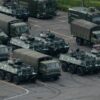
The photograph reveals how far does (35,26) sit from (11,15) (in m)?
3.71

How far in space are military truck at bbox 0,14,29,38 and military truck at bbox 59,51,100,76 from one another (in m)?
14.6

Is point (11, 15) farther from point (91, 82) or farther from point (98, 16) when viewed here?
point (91, 82)

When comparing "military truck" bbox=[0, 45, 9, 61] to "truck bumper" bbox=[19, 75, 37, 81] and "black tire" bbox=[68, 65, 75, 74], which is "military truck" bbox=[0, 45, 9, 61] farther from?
"black tire" bbox=[68, 65, 75, 74]

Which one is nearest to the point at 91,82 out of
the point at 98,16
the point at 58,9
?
the point at 98,16

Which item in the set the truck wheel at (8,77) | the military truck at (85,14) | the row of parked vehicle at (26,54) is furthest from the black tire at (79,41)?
the truck wheel at (8,77)

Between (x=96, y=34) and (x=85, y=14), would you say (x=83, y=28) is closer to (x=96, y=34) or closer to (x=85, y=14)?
(x=96, y=34)

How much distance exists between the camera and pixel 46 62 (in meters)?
71.6

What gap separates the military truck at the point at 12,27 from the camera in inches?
3497

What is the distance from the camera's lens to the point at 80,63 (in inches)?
2886

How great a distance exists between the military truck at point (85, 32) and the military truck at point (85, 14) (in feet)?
18.4

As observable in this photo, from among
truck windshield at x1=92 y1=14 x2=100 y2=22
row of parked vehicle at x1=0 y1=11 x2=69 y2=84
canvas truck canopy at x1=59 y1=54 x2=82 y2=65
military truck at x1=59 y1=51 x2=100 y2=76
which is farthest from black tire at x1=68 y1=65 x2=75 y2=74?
truck windshield at x1=92 y1=14 x2=100 y2=22

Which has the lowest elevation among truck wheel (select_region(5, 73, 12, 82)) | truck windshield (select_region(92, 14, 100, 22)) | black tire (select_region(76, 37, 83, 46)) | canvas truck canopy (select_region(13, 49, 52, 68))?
black tire (select_region(76, 37, 83, 46))

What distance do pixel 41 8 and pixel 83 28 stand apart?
1728cm

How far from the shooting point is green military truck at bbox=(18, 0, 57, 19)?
10306 cm
